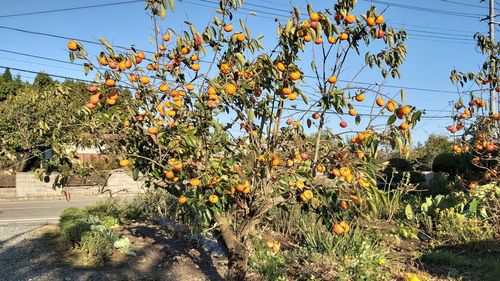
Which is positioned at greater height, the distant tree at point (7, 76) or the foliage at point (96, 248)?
the distant tree at point (7, 76)

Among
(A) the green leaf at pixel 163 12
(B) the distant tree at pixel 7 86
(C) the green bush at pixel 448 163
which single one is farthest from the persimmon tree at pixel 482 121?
(B) the distant tree at pixel 7 86

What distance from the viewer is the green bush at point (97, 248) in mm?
5594

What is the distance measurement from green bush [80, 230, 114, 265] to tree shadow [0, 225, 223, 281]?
16cm

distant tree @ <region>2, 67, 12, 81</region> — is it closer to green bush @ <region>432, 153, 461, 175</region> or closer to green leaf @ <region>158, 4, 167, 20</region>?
green bush @ <region>432, 153, 461, 175</region>

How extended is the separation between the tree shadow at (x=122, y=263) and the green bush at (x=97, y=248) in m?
0.16

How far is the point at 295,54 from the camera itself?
9.43ft

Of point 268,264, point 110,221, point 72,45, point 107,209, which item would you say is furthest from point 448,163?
point 72,45

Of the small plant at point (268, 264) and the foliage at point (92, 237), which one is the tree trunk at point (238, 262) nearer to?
the small plant at point (268, 264)

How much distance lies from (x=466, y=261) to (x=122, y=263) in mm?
4073

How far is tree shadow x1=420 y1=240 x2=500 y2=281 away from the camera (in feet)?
16.2

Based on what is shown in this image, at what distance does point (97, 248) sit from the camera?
5598mm

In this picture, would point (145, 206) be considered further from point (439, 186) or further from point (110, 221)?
point (439, 186)

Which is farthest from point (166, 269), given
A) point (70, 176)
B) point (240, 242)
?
point (70, 176)

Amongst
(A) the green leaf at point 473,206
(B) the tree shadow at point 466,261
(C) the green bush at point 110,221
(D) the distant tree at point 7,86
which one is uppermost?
(D) the distant tree at point 7,86
